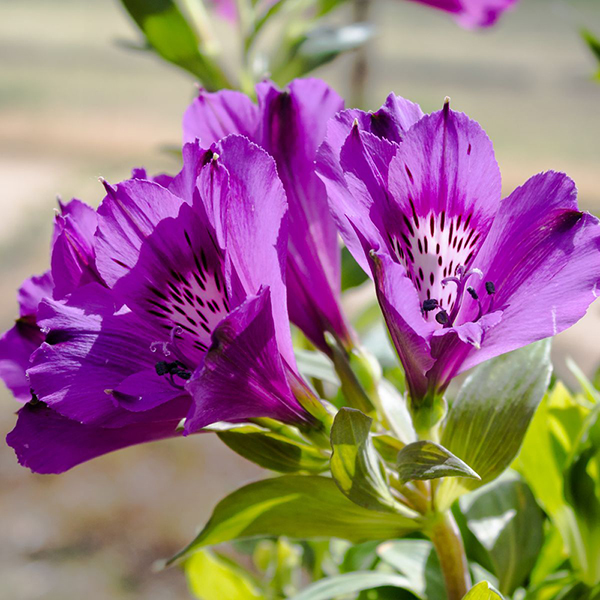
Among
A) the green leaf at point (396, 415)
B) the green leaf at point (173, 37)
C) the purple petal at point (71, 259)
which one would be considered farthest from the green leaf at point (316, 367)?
the green leaf at point (173, 37)

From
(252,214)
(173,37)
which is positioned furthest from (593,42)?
(252,214)

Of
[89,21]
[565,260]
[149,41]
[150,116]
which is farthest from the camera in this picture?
[89,21]

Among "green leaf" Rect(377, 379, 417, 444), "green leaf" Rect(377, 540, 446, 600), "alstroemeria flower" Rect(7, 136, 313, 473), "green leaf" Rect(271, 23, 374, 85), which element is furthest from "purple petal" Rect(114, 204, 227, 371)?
"green leaf" Rect(271, 23, 374, 85)

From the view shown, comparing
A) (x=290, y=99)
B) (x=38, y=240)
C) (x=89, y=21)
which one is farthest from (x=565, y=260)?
(x=89, y=21)

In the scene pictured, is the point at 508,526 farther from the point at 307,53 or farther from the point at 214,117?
the point at 307,53

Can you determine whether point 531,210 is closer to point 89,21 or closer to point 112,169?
point 112,169
